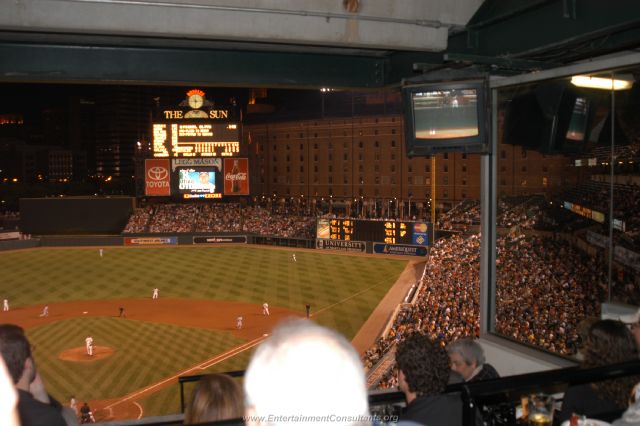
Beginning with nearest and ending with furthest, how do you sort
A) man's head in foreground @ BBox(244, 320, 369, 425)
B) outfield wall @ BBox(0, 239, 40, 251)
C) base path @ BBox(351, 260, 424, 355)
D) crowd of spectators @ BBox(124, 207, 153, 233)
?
man's head in foreground @ BBox(244, 320, 369, 425), base path @ BBox(351, 260, 424, 355), outfield wall @ BBox(0, 239, 40, 251), crowd of spectators @ BBox(124, 207, 153, 233)

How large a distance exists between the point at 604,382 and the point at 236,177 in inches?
1854

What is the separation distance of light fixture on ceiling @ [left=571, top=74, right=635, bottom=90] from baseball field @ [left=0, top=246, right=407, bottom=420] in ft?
43.7

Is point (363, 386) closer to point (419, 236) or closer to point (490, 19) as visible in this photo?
point (490, 19)

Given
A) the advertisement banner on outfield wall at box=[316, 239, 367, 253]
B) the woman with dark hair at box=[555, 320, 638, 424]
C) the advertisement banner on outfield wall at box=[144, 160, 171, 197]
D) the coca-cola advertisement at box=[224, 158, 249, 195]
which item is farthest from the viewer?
the advertisement banner on outfield wall at box=[144, 160, 171, 197]

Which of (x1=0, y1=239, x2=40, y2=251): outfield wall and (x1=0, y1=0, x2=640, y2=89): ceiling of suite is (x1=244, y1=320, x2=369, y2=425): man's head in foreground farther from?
(x1=0, y1=239, x2=40, y2=251): outfield wall

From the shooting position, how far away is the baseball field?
1789 cm

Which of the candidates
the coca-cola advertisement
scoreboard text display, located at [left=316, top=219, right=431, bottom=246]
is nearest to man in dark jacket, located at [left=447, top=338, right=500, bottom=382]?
scoreboard text display, located at [left=316, top=219, right=431, bottom=246]

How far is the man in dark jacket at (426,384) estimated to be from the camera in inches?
106

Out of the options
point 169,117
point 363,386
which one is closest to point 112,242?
point 169,117

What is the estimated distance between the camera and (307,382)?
146cm

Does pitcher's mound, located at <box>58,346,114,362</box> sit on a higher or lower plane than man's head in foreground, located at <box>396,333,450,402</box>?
lower

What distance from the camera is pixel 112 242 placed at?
48.6 metres

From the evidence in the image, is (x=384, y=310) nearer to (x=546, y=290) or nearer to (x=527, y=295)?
(x=546, y=290)

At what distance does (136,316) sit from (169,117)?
26.8 meters
